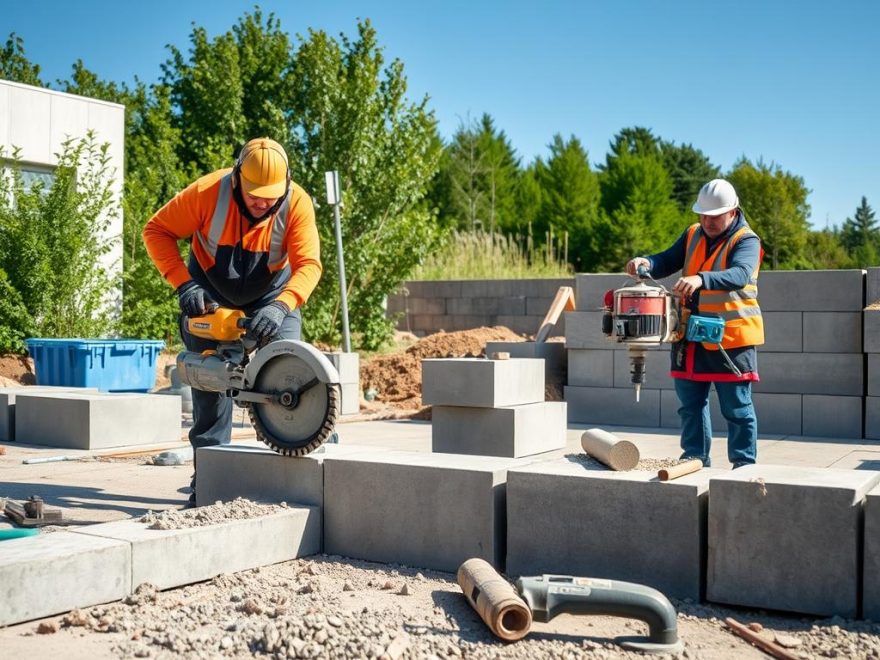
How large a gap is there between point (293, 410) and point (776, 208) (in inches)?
1584

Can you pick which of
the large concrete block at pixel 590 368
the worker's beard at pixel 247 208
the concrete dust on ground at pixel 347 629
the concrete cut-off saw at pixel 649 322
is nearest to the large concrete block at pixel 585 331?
the large concrete block at pixel 590 368

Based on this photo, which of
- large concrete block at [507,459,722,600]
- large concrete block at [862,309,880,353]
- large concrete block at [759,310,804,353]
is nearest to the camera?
large concrete block at [507,459,722,600]

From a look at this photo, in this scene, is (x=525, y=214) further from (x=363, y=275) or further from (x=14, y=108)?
(x=14, y=108)

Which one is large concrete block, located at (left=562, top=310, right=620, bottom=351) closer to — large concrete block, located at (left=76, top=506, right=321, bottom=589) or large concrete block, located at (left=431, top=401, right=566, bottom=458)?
large concrete block, located at (left=431, top=401, right=566, bottom=458)

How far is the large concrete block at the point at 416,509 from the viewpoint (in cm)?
430

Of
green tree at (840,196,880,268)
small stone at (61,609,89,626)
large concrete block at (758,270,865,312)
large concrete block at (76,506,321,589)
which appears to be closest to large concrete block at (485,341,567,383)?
large concrete block at (758,270,865,312)

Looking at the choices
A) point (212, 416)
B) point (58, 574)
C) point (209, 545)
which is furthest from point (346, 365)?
point (58, 574)

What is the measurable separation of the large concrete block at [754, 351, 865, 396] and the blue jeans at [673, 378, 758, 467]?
13.7 ft

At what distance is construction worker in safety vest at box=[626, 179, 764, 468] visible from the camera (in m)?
5.35

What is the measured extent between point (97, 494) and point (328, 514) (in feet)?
6.34

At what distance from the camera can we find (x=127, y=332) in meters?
14.0

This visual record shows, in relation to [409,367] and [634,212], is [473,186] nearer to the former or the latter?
[634,212]

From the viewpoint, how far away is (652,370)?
10258mm

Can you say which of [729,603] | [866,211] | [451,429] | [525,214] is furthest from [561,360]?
[866,211]
